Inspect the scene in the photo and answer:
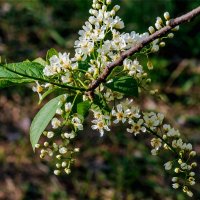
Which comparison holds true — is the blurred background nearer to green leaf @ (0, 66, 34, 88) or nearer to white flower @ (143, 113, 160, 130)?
white flower @ (143, 113, 160, 130)

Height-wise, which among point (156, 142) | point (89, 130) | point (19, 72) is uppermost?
point (89, 130)

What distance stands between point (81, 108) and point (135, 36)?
0.30m

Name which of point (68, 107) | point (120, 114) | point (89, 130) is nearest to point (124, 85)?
point (120, 114)

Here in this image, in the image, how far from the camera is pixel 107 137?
14.0 ft

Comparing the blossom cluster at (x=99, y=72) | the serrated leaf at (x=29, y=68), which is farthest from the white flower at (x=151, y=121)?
the serrated leaf at (x=29, y=68)

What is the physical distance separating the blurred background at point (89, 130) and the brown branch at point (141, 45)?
2.58m

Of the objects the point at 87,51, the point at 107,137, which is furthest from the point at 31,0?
the point at 87,51

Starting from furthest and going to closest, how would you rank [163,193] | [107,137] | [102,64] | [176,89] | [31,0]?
[31,0], [176,89], [107,137], [163,193], [102,64]

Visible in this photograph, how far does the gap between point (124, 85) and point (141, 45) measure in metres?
0.25

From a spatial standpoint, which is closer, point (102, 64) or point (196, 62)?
point (102, 64)

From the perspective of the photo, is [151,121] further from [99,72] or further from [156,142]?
[99,72]

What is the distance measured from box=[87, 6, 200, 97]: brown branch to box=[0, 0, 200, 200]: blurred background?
258 cm

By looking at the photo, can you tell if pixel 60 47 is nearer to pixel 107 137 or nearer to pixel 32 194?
pixel 107 137

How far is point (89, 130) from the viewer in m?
4.32
